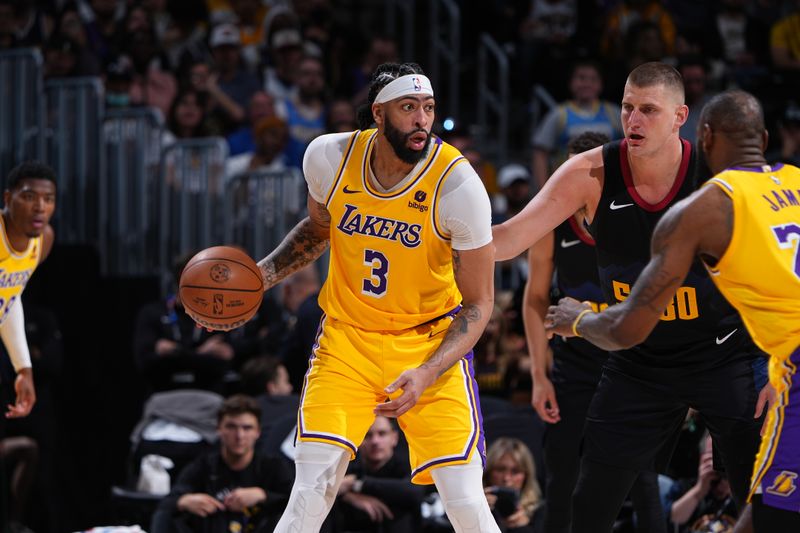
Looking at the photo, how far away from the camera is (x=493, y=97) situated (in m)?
13.2

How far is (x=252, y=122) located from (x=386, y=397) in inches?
247

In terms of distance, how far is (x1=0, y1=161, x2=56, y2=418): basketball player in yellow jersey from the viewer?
748 centimetres

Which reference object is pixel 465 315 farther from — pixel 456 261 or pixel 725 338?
pixel 725 338

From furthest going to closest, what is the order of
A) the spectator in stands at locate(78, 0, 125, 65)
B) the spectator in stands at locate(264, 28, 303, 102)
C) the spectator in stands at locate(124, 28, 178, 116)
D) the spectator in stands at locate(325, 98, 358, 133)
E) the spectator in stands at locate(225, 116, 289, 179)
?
the spectator in stands at locate(264, 28, 303, 102)
the spectator in stands at locate(78, 0, 125, 65)
the spectator in stands at locate(124, 28, 178, 116)
the spectator in stands at locate(325, 98, 358, 133)
the spectator in stands at locate(225, 116, 289, 179)

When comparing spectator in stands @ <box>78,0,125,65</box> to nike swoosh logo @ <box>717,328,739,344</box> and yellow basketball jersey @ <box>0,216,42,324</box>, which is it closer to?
yellow basketball jersey @ <box>0,216,42,324</box>

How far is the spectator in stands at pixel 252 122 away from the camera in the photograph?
1118 centimetres

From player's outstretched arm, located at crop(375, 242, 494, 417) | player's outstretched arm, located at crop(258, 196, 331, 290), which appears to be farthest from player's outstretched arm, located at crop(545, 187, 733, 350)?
player's outstretched arm, located at crop(258, 196, 331, 290)

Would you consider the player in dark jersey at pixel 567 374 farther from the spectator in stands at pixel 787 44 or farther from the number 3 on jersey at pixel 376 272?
the spectator in stands at pixel 787 44

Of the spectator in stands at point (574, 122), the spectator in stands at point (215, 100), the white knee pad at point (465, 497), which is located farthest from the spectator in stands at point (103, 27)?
the white knee pad at point (465, 497)

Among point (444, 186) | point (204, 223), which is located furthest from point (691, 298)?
point (204, 223)

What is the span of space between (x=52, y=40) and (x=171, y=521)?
16.2 ft

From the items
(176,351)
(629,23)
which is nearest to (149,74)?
(176,351)

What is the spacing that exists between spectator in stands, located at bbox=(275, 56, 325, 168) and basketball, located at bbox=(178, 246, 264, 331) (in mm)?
5720

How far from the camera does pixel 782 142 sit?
11.0 meters
